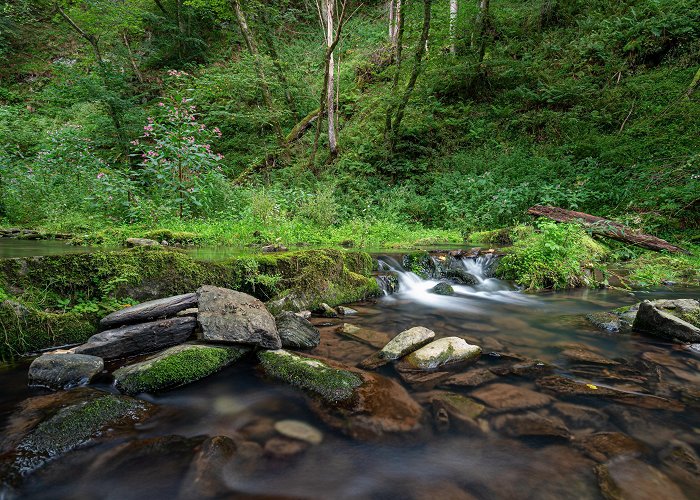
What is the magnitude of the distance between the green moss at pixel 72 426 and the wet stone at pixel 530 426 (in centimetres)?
260

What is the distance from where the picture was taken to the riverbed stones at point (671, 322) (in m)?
4.02

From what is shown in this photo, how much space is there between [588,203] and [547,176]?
1.71 metres

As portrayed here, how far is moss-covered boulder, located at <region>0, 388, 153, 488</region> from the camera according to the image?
6.39 ft

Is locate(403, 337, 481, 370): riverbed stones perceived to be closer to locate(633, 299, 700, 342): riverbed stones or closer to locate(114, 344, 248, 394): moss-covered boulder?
locate(114, 344, 248, 394): moss-covered boulder

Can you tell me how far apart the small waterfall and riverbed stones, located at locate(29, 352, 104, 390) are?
413cm

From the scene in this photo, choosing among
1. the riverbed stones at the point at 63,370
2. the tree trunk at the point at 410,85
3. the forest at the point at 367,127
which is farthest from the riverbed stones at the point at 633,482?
the tree trunk at the point at 410,85

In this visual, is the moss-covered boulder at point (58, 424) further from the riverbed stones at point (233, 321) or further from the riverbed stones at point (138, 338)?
the riverbed stones at point (233, 321)

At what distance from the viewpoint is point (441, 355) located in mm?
3412

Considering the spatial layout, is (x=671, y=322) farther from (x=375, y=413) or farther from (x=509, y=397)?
(x=375, y=413)

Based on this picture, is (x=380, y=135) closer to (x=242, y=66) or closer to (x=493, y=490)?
(x=242, y=66)

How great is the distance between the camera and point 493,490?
195 cm

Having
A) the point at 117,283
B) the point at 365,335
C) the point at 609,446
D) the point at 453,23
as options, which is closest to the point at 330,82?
the point at 453,23

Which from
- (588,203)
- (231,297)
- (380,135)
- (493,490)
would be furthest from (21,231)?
(588,203)

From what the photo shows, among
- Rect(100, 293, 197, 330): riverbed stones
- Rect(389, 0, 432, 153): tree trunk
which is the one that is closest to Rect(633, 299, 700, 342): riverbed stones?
Rect(100, 293, 197, 330): riverbed stones
